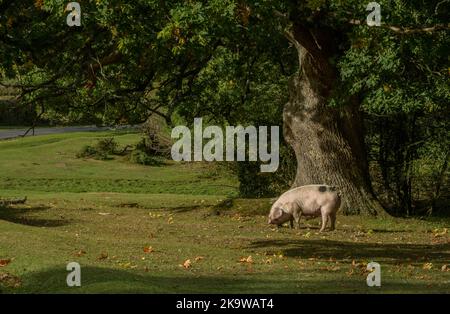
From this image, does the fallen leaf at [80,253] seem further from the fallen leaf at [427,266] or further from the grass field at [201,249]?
the fallen leaf at [427,266]

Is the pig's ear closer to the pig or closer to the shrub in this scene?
the pig

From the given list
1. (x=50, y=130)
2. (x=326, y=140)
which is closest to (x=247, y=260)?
(x=326, y=140)

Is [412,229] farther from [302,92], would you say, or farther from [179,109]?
[179,109]

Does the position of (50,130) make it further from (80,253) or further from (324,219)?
(80,253)

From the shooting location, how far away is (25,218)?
23797 millimetres

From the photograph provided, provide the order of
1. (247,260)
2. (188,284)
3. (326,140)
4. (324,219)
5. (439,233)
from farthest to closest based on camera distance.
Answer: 1. (326,140)
2. (439,233)
3. (324,219)
4. (247,260)
5. (188,284)

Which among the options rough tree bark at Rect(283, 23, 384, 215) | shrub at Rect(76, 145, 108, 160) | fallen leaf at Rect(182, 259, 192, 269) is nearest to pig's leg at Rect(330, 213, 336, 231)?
rough tree bark at Rect(283, 23, 384, 215)

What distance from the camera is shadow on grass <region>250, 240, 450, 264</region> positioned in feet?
56.9

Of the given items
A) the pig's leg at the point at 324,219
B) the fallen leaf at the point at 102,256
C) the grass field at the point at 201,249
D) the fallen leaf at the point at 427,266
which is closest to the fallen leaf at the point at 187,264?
the grass field at the point at 201,249

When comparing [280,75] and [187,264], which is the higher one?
[280,75]

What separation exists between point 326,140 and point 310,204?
134 inches

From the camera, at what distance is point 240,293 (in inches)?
464

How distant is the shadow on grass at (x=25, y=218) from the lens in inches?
891

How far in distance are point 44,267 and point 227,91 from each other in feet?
55.1
